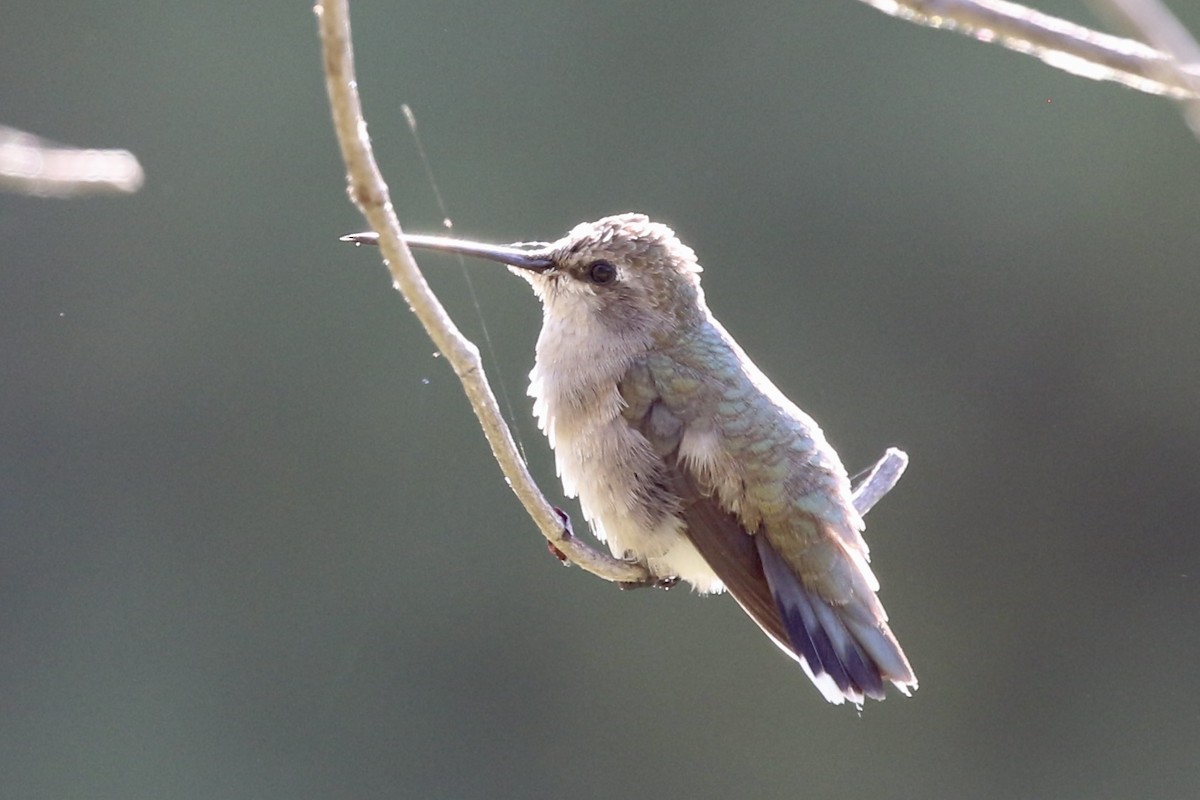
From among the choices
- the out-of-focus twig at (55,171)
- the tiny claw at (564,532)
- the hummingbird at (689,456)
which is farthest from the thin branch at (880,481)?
the out-of-focus twig at (55,171)

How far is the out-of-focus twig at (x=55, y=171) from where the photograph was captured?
1.35 m

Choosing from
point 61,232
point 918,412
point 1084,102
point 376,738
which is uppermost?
point 1084,102

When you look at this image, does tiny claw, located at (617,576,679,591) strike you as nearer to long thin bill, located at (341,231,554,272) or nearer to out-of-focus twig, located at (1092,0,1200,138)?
long thin bill, located at (341,231,554,272)

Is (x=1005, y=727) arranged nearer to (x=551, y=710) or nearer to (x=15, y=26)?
(x=551, y=710)

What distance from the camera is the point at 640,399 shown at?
335cm

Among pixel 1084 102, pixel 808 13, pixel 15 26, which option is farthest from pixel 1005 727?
pixel 15 26

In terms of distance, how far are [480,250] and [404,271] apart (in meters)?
1.17

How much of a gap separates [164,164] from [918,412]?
4602mm

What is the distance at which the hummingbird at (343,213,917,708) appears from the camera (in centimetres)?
315

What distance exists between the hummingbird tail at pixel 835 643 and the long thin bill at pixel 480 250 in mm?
817

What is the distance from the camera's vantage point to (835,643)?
310 centimetres

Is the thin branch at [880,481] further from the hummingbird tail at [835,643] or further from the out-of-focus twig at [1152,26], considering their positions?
the out-of-focus twig at [1152,26]

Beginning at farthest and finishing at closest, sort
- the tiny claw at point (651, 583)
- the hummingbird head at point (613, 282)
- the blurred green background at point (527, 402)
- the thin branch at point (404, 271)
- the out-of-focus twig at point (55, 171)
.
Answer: the blurred green background at point (527, 402) < the hummingbird head at point (613, 282) < the tiny claw at point (651, 583) < the thin branch at point (404, 271) < the out-of-focus twig at point (55, 171)

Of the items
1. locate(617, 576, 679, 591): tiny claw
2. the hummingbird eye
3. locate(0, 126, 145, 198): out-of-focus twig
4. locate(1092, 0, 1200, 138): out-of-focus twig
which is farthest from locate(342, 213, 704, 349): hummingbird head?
locate(1092, 0, 1200, 138): out-of-focus twig
